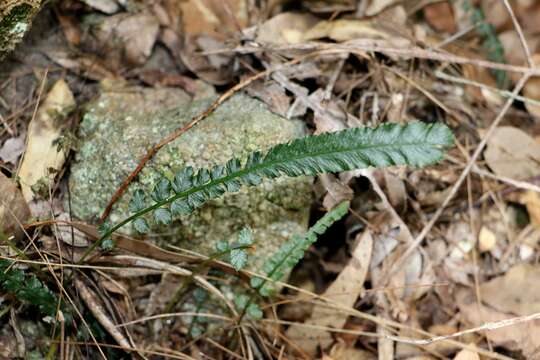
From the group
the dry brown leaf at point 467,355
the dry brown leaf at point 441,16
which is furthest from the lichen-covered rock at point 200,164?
the dry brown leaf at point 441,16

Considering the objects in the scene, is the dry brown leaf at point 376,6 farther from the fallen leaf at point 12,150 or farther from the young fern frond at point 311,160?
the fallen leaf at point 12,150

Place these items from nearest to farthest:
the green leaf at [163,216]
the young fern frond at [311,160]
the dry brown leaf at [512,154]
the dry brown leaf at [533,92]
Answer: the young fern frond at [311,160]
the green leaf at [163,216]
the dry brown leaf at [512,154]
the dry brown leaf at [533,92]

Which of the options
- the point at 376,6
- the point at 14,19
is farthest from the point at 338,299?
the point at 14,19

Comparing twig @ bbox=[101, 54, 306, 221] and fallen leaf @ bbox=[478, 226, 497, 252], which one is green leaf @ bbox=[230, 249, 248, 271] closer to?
twig @ bbox=[101, 54, 306, 221]

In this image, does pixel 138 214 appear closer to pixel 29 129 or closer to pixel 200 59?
pixel 29 129

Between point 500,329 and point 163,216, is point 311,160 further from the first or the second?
point 500,329

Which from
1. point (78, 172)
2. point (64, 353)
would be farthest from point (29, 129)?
point (64, 353)

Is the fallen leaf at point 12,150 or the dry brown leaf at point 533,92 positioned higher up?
the fallen leaf at point 12,150
